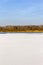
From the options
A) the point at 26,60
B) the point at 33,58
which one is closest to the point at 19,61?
the point at 26,60

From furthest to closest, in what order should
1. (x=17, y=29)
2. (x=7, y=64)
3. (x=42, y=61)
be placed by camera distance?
(x=17, y=29) < (x=42, y=61) < (x=7, y=64)

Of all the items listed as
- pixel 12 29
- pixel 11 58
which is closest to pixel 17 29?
pixel 12 29

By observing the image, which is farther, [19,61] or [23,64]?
[19,61]

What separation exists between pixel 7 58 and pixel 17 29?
1003cm

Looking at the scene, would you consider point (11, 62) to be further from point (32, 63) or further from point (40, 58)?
point (40, 58)

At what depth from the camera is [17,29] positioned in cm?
1359

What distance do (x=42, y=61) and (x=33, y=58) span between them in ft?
1.04

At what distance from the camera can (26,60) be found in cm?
345

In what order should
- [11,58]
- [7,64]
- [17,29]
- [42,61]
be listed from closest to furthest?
[7,64], [42,61], [11,58], [17,29]

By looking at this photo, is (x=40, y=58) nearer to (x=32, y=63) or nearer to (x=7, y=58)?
(x=32, y=63)

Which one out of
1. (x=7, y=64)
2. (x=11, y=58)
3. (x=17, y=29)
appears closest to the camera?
(x=7, y=64)

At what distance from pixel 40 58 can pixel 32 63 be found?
0.40 metres

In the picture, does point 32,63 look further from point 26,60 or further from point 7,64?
point 7,64

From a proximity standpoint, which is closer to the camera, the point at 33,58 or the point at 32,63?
the point at 32,63
